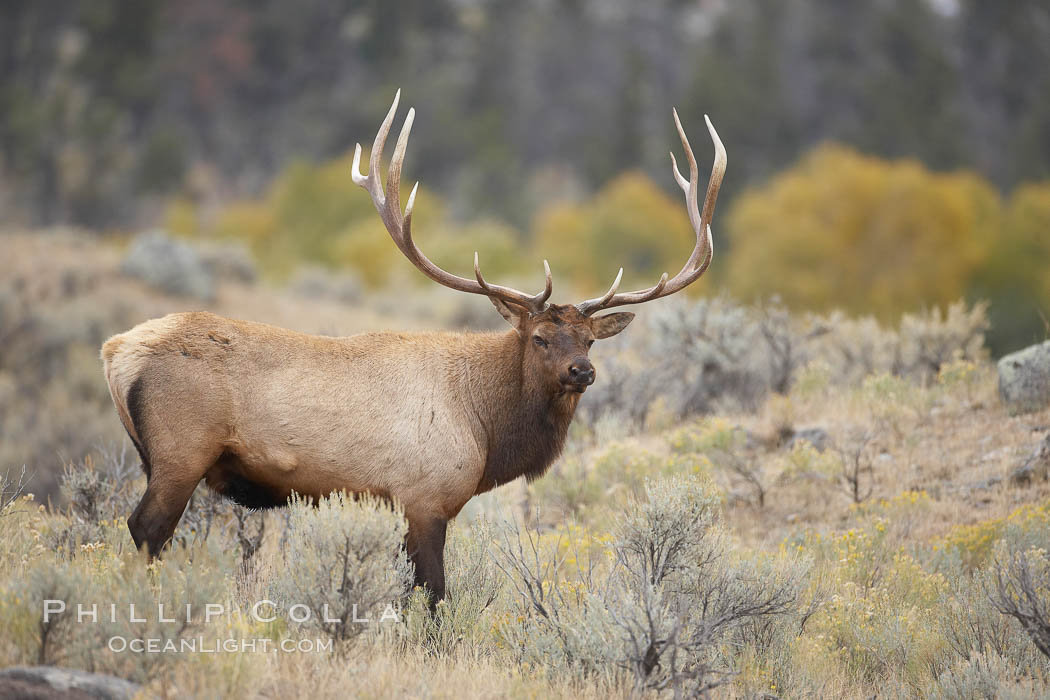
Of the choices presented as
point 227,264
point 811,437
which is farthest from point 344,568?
point 227,264

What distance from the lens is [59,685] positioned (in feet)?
14.8

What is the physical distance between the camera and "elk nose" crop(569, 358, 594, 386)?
6.26 m

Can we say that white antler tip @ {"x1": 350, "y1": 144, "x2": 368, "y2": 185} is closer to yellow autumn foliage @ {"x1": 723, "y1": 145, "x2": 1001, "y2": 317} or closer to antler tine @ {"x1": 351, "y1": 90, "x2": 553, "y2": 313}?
antler tine @ {"x1": 351, "y1": 90, "x2": 553, "y2": 313}

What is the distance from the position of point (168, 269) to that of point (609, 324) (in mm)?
18057

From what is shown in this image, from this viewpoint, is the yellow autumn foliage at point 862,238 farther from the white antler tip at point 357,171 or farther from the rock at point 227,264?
the white antler tip at point 357,171

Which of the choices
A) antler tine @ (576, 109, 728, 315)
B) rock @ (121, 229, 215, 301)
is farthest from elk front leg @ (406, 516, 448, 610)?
rock @ (121, 229, 215, 301)

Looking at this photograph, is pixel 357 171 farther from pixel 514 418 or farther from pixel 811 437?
pixel 811 437

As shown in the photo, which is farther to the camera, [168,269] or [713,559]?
[168,269]

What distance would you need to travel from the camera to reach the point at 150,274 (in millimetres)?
22969

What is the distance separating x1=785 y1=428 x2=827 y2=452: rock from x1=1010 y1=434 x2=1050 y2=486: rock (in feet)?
5.47

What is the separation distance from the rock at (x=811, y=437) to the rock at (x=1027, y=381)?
64.3 inches

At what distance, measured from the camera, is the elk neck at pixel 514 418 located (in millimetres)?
6609

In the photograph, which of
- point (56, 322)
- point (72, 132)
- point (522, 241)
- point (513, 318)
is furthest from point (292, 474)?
point (522, 241)

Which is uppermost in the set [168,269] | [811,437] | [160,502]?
[168,269]
